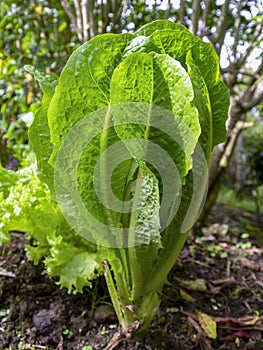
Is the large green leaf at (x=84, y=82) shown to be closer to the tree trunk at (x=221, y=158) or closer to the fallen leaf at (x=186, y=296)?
the fallen leaf at (x=186, y=296)

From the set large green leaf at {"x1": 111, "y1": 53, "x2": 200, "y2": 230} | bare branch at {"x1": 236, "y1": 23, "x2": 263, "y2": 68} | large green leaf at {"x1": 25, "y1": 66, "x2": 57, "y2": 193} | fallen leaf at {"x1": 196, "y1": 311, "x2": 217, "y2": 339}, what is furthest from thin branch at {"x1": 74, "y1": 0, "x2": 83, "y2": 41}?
fallen leaf at {"x1": 196, "y1": 311, "x2": 217, "y2": 339}

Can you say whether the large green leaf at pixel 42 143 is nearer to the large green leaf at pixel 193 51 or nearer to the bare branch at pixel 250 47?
the large green leaf at pixel 193 51

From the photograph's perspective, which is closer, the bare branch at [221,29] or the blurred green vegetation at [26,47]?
the bare branch at [221,29]

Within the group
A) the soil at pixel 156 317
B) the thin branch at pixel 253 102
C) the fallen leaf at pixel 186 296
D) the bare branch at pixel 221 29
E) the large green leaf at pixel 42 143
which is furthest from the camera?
the thin branch at pixel 253 102

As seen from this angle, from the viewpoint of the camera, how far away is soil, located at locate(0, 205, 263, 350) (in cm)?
106

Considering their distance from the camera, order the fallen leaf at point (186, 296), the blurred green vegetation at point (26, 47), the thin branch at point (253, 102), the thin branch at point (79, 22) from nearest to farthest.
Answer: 1. the fallen leaf at point (186, 296)
2. the thin branch at point (79, 22)
3. the thin branch at point (253, 102)
4. the blurred green vegetation at point (26, 47)

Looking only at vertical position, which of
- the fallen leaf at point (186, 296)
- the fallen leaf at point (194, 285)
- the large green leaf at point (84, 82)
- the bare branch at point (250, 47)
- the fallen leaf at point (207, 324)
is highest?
the bare branch at point (250, 47)

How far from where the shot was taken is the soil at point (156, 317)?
41.9 inches

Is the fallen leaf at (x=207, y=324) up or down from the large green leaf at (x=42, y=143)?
down

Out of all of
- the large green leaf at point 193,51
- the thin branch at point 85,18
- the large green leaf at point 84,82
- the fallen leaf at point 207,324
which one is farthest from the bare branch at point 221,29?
the fallen leaf at point 207,324

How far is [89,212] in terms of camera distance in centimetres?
93

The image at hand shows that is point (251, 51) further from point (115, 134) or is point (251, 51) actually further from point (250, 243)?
point (115, 134)

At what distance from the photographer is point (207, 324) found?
3.92 ft

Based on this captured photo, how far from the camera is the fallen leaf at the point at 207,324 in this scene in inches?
45.6
